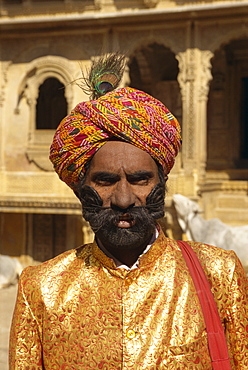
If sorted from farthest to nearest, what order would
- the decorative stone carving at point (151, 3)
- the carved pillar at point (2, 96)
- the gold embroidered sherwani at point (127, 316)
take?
the carved pillar at point (2, 96) < the decorative stone carving at point (151, 3) < the gold embroidered sherwani at point (127, 316)

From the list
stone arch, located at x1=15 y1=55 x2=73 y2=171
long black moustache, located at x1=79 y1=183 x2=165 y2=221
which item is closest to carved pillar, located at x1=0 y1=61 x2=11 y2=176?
stone arch, located at x1=15 y1=55 x2=73 y2=171

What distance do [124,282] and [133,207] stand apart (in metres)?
0.25

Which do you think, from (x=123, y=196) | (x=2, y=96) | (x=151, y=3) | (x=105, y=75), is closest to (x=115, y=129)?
(x=123, y=196)

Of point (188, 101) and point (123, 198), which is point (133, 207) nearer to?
point (123, 198)

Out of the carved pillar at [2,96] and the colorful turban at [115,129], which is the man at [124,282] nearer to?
the colorful turban at [115,129]

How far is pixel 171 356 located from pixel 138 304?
0.63 ft

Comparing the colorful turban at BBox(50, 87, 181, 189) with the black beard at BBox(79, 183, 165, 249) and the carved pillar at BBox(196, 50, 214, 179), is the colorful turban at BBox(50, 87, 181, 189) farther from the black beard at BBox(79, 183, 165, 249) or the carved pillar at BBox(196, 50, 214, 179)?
the carved pillar at BBox(196, 50, 214, 179)

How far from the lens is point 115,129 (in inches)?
74.5

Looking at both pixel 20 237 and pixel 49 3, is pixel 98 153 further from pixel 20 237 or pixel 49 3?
pixel 20 237

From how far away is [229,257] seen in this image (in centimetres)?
195

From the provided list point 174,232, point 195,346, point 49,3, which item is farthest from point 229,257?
point 49,3

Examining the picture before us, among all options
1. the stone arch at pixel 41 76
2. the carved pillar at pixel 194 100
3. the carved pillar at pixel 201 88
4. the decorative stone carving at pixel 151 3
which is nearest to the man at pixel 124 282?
the carved pillar at pixel 194 100

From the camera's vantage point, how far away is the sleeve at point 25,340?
1.89 meters

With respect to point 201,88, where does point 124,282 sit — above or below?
below
